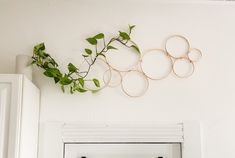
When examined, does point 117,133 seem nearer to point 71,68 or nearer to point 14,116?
point 71,68

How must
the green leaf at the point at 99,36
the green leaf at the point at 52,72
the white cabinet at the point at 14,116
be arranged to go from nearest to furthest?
1. the white cabinet at the point at 14,116
2. the green leaf at the point at 52,72
3. the green leaf at the point at 99,36

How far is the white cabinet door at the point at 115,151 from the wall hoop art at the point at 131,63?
31cm

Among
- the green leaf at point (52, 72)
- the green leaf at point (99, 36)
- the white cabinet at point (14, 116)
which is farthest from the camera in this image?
the green leaf at point (99, 36)

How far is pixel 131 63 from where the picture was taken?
224 centimetres

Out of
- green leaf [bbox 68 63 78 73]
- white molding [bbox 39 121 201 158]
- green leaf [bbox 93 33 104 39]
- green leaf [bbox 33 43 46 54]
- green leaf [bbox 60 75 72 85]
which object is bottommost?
white molding [bbox 39 121 201 158]

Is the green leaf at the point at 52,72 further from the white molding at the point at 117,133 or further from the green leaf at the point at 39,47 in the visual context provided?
the white molding at the point at 117,133

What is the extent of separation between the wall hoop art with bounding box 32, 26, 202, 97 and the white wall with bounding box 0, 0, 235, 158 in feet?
0.14

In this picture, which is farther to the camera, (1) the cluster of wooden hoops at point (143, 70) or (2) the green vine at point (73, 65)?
(1) the cluster of wooden hoops at point (143, 70)

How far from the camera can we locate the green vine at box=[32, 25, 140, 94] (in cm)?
210

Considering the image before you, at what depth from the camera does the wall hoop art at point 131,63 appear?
7.18ft

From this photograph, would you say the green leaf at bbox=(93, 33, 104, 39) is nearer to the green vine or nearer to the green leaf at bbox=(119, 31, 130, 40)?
the green vine

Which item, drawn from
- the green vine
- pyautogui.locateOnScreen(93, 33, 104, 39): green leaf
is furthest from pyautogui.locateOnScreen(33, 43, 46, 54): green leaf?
pyautogui.locateOnScreen(93, 33, 104, 39): green leaf

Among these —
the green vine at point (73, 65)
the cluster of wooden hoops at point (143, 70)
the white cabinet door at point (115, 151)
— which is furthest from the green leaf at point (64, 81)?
the white cabinet door at point (115, 151)

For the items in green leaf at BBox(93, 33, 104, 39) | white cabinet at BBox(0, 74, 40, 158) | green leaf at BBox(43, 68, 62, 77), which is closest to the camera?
white cabinet at BBox(0, 74, 40, 158)
